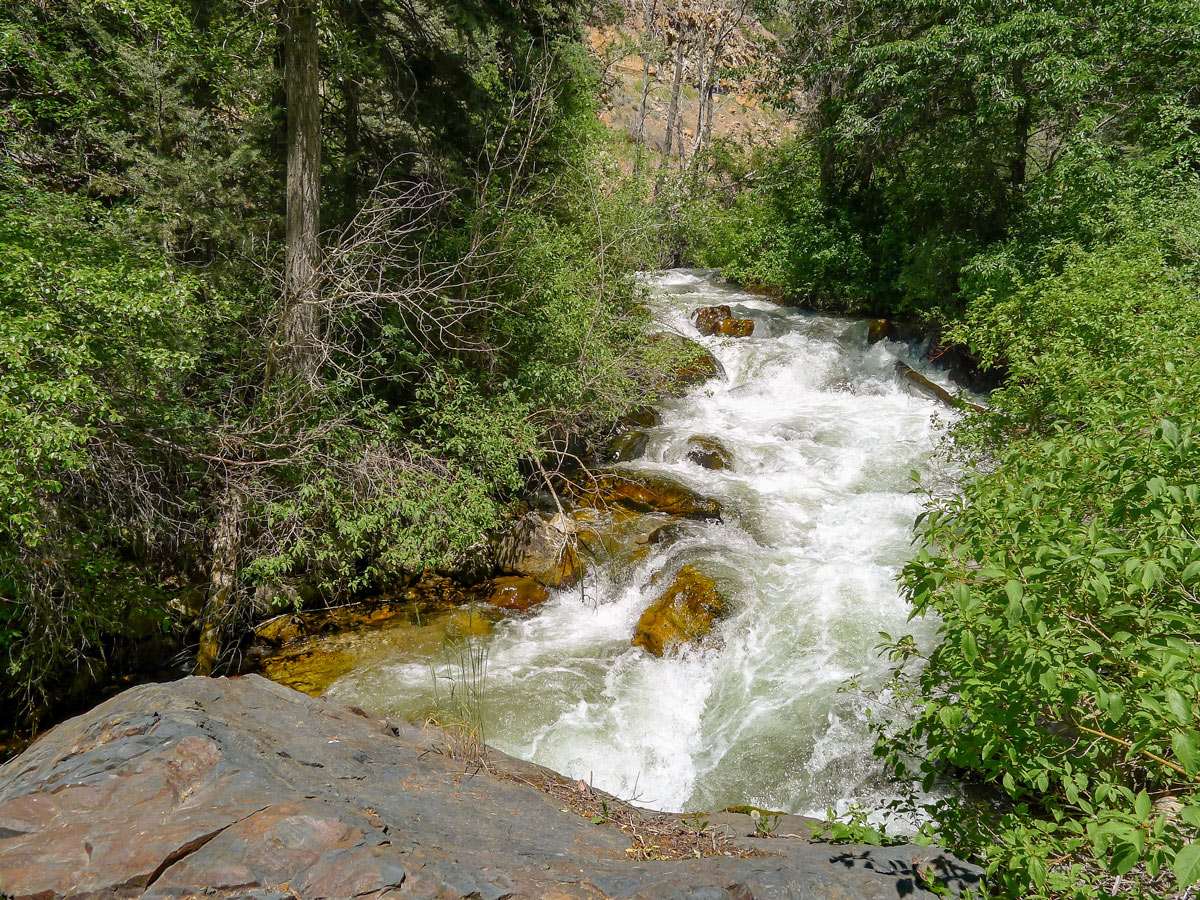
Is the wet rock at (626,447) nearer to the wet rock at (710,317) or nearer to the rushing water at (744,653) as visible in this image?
the rushing water at (744,653)

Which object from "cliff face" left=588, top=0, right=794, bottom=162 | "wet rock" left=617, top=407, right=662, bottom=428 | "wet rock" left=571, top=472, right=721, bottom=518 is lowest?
"wet rock" left=571, top=472, right=721, bottom=518

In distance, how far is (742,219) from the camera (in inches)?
763

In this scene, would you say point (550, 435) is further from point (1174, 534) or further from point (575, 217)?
point (1174, 534)

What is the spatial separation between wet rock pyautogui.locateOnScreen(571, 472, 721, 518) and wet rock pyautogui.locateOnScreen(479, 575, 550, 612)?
4.96ft

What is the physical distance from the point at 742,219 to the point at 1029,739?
1899 centimetres

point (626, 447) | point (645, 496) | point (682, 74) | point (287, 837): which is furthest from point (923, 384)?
point (682, 74)

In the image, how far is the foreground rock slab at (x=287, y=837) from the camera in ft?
7.39

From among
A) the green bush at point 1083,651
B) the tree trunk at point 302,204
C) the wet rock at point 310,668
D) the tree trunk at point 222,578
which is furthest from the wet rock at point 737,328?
the green bush at point 1083,651

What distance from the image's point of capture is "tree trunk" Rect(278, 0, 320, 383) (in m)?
6.64

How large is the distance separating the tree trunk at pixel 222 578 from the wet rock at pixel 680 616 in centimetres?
422

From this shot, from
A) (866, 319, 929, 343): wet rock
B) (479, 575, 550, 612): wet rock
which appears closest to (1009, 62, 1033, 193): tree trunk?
(866, 319, 929, 343): wet rock

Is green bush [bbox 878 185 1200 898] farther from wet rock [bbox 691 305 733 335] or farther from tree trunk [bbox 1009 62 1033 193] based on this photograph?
wet rock [bbox 691 305 733 335]

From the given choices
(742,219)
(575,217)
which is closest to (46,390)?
(575,217)

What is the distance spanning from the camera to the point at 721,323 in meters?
15.1
